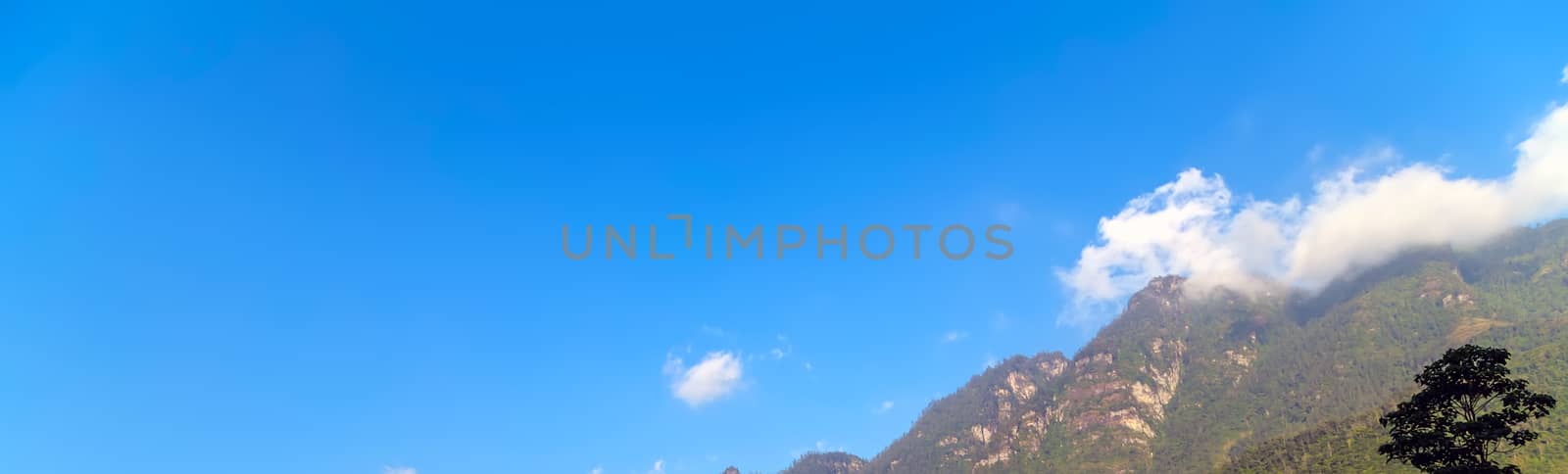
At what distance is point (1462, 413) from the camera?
3762 cm

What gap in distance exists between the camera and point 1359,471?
620 ft

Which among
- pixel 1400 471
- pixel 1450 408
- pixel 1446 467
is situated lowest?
pixel 1446 467

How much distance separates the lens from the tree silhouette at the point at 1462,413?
117 ft

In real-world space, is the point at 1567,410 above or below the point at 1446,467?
above

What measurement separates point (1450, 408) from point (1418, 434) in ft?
6.03

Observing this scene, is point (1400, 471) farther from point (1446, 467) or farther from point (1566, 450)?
point (1446, 467)

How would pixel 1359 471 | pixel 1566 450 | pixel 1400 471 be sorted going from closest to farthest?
pixel 1566 450 < pixel 1400 471 < pixel 1359 471

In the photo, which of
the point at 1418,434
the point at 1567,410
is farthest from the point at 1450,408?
the point at 1567,410

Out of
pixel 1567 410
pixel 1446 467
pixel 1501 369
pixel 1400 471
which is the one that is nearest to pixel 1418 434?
pixel 1446 467

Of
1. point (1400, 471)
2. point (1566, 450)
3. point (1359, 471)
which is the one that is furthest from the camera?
point (1359, 471)

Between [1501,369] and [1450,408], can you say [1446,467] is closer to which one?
[1450,408]

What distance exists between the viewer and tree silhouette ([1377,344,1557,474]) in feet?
117

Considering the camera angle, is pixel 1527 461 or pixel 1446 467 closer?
pixel 1446 467

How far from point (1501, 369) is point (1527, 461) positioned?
18625 cm
